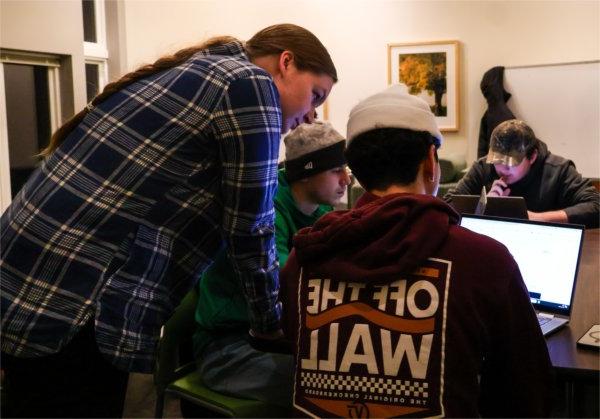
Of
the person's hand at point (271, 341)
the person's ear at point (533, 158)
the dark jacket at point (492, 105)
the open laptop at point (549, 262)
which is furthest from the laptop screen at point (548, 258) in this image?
the dark jacket at point (492, 105)

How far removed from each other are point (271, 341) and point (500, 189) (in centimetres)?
205

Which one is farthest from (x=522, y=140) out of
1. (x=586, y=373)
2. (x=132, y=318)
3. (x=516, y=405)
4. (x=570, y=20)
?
(x=570, y=20)

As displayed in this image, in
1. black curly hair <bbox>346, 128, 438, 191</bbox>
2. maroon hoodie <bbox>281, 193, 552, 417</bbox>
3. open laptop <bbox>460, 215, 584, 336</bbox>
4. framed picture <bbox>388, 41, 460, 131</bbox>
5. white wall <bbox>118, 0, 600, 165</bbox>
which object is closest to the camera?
maroon hoodie <bbox>281, 193, 552, 417</bbox>

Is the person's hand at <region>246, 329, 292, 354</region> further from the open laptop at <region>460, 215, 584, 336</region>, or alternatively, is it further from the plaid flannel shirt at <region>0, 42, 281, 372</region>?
the open laptop at <region>460, 215, 584, 336</region>

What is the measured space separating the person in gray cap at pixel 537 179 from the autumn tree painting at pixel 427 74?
2725mm

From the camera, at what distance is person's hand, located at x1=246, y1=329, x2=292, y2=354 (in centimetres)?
134

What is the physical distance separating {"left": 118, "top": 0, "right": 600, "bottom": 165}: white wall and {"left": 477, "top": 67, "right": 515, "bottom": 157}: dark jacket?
0.14 meters

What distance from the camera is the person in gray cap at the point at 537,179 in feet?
9.95

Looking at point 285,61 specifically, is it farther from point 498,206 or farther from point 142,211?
point 498,206

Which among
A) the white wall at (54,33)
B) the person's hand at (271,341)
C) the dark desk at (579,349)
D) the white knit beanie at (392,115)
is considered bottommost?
the dark desk at (579,349)

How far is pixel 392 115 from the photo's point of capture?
120 centimetres

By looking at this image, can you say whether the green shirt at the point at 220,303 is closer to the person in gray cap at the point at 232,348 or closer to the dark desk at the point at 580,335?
the person in gray cap at the point at 232,348

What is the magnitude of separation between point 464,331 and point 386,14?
17.2 ft

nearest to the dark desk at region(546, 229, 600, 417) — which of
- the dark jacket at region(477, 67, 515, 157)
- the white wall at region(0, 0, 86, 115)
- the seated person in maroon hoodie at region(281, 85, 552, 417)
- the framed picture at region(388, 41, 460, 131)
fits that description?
the seated person in maroon hoodie at region(281, 85, 552, 417)
